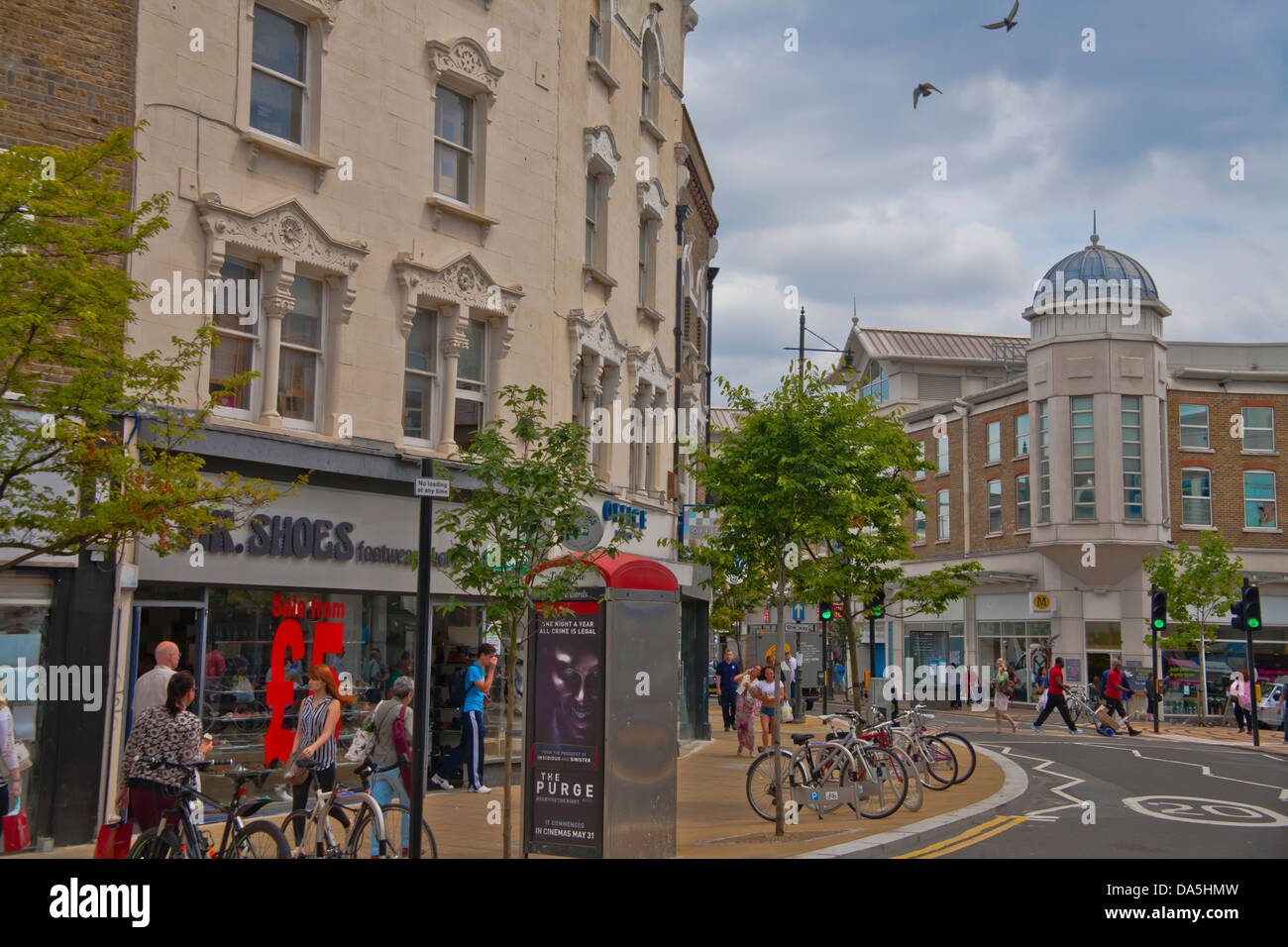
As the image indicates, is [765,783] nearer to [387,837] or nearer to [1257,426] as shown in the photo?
[387,837]

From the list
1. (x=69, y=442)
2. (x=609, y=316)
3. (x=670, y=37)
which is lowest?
(x=69, y=442)

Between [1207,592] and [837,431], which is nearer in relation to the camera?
[837,431]

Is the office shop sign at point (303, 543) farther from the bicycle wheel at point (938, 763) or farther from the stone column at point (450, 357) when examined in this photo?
the bicycle wheel at point (938, 763)

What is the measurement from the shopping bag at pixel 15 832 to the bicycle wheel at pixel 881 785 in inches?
338

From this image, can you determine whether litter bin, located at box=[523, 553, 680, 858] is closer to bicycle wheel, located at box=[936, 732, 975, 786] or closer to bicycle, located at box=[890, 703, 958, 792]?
bicycle, located at box=[890, 703, 958, 792]

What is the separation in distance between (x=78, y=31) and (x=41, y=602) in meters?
6.13

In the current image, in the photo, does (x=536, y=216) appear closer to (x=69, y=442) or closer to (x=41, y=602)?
(x=41, y=602)

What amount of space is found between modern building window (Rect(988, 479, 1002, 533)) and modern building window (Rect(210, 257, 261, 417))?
132 feet

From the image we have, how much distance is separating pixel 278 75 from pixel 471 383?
16.8ft

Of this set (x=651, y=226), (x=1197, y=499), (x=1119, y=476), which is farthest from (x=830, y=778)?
(x=1197, y=499)

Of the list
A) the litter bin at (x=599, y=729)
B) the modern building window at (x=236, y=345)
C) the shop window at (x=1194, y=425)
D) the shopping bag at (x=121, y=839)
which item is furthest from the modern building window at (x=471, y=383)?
the shop window at (x=1194, y=425)

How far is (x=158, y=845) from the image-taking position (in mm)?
8234

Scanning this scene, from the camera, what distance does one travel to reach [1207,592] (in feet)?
128
